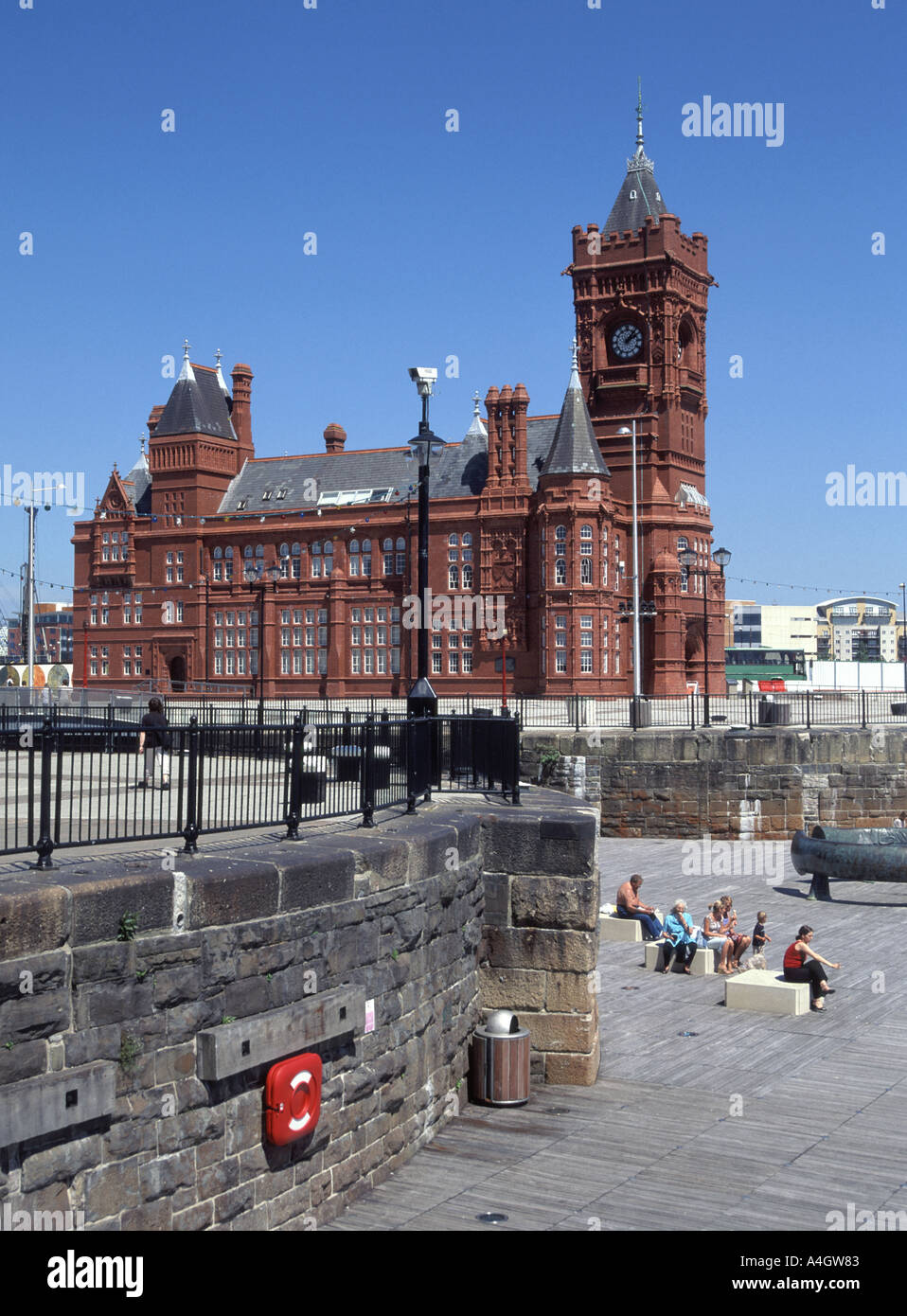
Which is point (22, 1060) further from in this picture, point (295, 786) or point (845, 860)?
point (845, 860)

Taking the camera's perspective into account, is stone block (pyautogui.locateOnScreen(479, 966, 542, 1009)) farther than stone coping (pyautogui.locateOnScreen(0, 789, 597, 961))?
Yes

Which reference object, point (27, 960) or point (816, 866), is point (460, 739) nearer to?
point (27, 960)

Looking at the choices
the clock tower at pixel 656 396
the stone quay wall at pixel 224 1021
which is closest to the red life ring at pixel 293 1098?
the stone quay wall at pixel 224 1021

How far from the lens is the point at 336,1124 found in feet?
30.7

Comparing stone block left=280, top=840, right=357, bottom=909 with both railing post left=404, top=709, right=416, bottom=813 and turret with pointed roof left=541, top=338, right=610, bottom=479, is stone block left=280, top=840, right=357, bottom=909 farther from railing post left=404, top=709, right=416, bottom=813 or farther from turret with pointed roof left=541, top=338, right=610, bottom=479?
turret with pointed roof left=541, top=338, right=610, bottom=479

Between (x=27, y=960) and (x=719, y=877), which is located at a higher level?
(x=27, y=960)

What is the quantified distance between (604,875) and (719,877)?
8.37 ft

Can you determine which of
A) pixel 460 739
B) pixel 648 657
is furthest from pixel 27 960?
pixel 648 657

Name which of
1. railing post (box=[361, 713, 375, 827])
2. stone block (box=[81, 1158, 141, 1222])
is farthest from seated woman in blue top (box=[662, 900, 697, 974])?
Answer: stone block (box=[81, 1158, 141, 1222])

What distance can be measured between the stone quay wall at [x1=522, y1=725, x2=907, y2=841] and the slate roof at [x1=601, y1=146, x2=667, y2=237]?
128ft

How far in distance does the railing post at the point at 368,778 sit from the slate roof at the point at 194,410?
64131 millimetres

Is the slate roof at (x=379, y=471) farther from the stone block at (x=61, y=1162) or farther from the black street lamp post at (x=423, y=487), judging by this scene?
the stone block at (x=61, y=1162)

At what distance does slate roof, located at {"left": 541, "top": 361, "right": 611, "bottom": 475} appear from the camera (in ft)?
193
